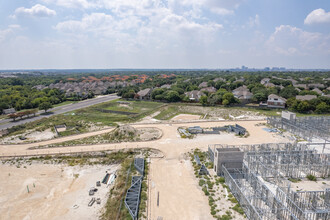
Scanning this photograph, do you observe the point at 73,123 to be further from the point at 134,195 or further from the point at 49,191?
the point at 134,195

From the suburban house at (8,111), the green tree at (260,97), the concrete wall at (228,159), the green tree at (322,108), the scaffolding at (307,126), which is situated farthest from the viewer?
the green tree at (260,97)

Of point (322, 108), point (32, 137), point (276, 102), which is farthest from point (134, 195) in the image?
point (322, 108)

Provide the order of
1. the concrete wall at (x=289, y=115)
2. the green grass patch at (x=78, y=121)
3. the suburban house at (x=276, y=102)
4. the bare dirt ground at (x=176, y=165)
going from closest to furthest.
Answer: the bare dirt ground at (x=176, y=165), the concrete wall at (x=289, y=115), the green grass patch at (x=78, y=121), the suburban house at (x=276, y=102)

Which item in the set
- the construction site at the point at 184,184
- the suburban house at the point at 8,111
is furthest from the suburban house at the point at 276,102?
the suburban house at the point at 8,111

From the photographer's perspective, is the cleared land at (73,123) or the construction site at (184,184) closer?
the construction site at (184,184)

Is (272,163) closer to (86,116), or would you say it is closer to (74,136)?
(74,136)

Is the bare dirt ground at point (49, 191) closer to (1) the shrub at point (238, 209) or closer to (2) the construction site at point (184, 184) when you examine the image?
(2) the construction site at point (184, 184)

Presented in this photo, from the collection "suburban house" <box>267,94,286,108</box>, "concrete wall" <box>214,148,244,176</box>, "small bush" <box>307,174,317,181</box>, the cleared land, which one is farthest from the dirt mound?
"suburban house" <box>267,94,286,108</box>
